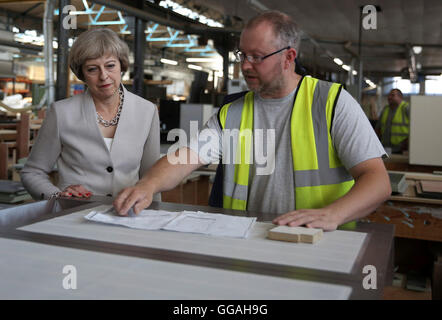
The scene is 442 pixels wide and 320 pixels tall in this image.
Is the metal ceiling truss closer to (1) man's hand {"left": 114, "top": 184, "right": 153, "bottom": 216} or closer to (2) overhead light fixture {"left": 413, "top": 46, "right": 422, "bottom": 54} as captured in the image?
(1) man's hand {"left": 114, "top": 184, "right": 153, "bottom": 216}

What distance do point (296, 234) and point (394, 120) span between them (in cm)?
540

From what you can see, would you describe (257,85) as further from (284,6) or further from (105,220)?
(284,6)

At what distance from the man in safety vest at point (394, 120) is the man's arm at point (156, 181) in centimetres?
471

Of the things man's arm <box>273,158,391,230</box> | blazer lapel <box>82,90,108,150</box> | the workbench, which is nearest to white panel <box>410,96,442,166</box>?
man's arm <box>273,158,391,230</box>

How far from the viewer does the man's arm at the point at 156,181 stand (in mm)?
1333

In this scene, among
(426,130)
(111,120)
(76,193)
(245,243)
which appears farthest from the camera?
(426,130)

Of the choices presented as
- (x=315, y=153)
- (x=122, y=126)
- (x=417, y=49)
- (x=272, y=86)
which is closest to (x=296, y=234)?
(x=315, y=153)

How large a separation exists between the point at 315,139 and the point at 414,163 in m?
2.00

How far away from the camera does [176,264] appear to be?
0.91 metres

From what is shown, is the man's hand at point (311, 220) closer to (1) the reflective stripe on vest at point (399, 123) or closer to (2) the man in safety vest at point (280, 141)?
(2) the man in safety vest at point (280, 141)

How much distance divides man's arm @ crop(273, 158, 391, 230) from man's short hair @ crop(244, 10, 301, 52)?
48cm

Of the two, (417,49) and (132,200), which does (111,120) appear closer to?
(132,200)

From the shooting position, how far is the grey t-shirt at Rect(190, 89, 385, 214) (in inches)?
60.5

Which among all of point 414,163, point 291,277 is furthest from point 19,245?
point 414,163
